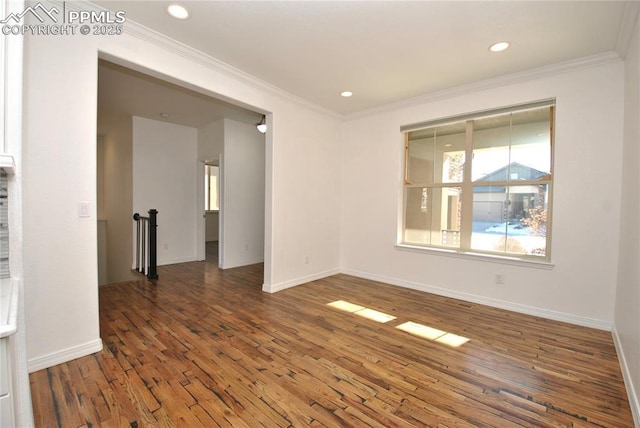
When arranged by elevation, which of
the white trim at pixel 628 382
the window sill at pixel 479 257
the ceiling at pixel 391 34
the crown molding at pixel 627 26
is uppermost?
the ceiling at pixel 391 34

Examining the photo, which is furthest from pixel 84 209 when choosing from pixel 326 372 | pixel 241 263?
pixel 241 263

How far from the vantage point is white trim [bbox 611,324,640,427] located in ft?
5.65

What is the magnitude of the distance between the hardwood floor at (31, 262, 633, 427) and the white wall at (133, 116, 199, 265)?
246 centimetres

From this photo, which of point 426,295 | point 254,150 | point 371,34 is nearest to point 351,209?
point 426,295

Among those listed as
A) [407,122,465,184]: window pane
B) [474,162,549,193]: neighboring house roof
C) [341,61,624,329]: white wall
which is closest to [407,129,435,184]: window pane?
[407,122,465,184]: window pane

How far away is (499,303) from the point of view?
141 inches

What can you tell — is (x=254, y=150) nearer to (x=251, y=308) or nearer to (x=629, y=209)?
(x=251, y=308)

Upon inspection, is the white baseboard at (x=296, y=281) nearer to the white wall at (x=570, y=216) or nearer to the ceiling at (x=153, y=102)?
the white wall at (x=570, y=216)

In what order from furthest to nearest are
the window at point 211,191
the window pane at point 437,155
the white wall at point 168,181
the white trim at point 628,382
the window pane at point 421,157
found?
the window at point 211,191
the white wall at point 168,181
the window pane at point 421,157
the window pane at point 437,155
the white trim at point 628,382

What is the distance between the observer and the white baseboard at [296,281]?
4094 millimetres

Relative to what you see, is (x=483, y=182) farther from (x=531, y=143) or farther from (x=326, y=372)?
(x=326, y=372)

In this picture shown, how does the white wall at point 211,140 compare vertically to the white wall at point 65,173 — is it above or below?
above

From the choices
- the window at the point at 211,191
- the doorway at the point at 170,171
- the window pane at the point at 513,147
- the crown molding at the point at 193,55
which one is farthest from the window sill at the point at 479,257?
the window at the point at 211,191

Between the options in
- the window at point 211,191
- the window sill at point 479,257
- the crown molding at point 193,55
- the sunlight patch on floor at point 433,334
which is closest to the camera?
the crown molding at point 193,55
